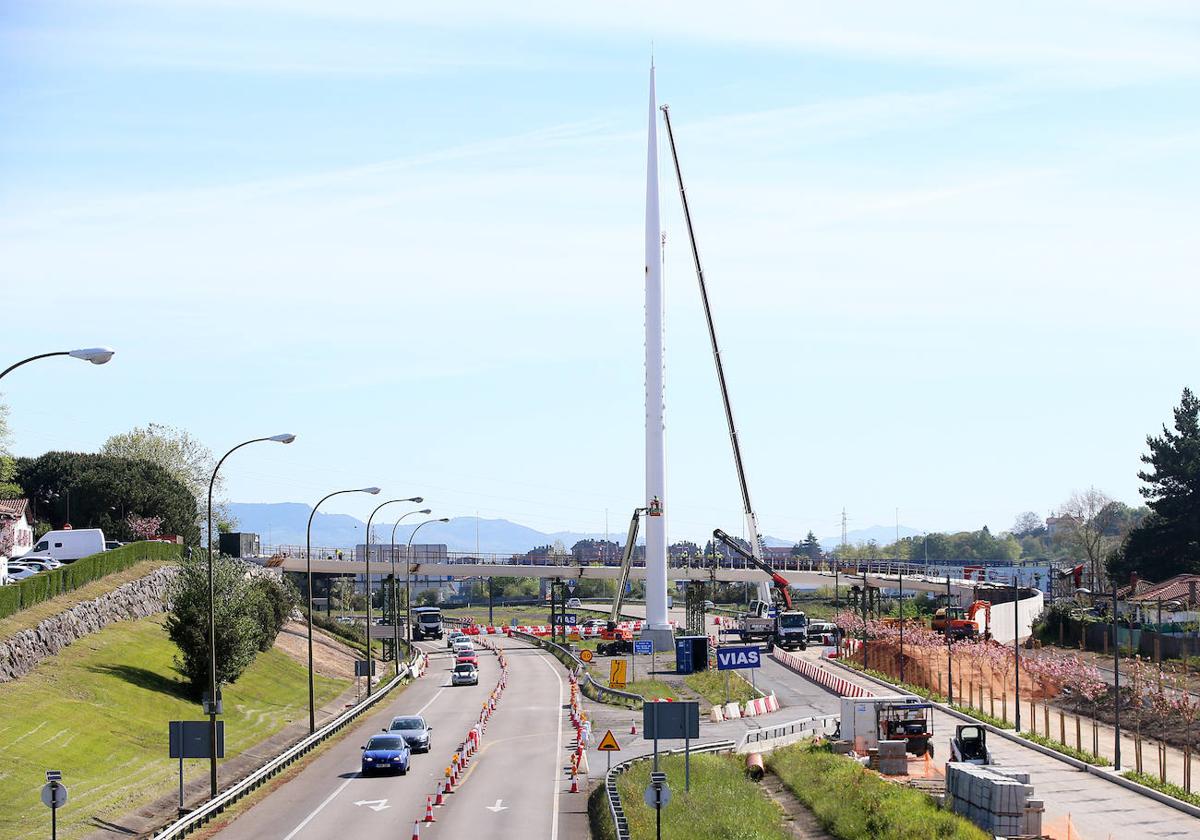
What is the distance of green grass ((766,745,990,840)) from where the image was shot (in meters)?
39.6

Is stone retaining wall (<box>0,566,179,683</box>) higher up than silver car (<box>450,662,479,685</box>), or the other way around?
stone retaining wall (<box>0,566,179,683</box>)

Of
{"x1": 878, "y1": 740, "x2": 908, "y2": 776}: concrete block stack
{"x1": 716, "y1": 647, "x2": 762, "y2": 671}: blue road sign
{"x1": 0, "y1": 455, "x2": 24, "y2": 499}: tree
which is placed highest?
{"x1": 0, "y1": 455, "x2": 24, "y2": 499}: tree

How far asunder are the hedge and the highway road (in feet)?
54.8

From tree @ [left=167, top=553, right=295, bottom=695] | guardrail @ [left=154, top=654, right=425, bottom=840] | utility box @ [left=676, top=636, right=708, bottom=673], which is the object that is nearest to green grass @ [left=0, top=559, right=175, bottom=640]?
tree @ [left=167, top=553, right=295, bottom=695]

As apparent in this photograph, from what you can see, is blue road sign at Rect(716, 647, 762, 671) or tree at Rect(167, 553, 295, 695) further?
tree at Rect(167, 553, 295, 695)

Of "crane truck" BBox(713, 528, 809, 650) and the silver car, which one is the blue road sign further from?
"crane truck" BBox(713, 528, 809, 650)

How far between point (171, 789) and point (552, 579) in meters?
94.3

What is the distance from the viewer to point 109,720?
59562 mm

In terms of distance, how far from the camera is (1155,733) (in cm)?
6725

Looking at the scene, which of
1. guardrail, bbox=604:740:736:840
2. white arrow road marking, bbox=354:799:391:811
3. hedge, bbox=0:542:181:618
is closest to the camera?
guardrail, bbox=604:740:736:840

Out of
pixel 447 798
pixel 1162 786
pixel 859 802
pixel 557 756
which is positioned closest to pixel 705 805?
pixel 859 802

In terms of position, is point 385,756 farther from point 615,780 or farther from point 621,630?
point 621,630

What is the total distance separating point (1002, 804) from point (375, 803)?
63.9 feet

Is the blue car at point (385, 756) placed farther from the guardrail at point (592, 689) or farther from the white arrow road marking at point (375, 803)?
the guardrail at point (592, 689)
